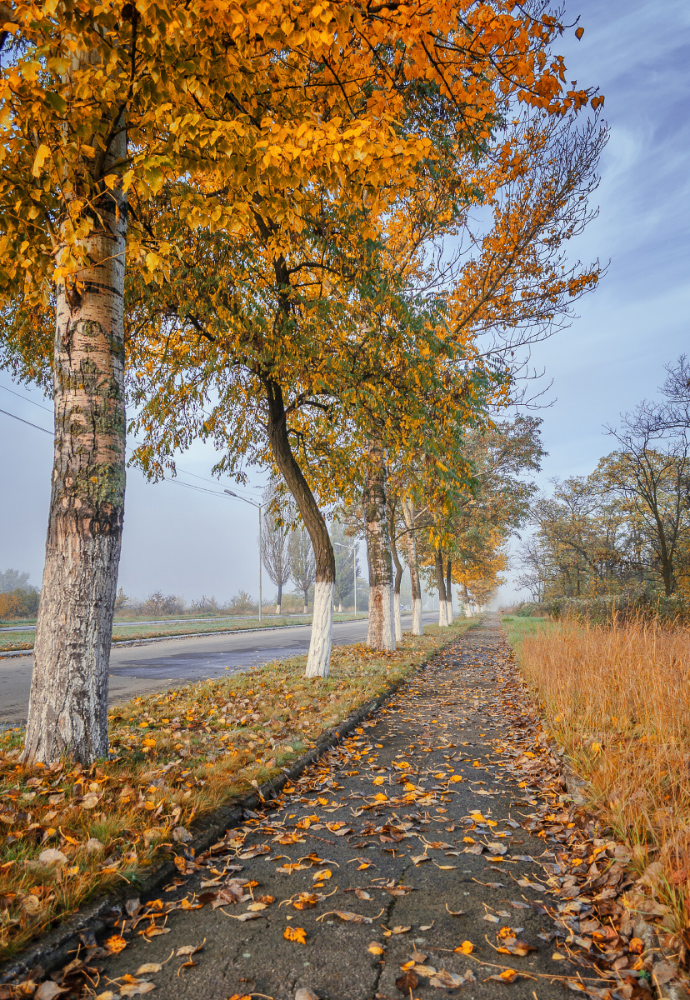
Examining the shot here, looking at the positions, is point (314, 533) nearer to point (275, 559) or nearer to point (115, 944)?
point (115, 944)

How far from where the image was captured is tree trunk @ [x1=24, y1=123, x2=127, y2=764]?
12.9 ft

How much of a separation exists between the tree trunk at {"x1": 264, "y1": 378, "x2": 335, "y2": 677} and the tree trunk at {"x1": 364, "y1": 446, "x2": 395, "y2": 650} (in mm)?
4077

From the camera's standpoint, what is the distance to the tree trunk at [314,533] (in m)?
8.34

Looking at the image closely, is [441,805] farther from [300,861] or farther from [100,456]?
[100,456]

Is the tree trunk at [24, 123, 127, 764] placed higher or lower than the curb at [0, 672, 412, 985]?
higher

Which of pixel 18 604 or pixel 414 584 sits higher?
pixel 414 584

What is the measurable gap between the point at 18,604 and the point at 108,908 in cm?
3268

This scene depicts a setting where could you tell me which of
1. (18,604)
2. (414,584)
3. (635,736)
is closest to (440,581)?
(414,584)

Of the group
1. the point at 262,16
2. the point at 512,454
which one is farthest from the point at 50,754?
the point at 512,454

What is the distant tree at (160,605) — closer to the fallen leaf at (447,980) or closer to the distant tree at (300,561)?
the distant tree at (300,561)

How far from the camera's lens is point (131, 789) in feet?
11.7

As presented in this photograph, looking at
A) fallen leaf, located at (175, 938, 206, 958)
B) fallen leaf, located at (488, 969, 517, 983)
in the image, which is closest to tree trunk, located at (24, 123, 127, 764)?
fallen leaf, located at (175, 938, 206, 958)

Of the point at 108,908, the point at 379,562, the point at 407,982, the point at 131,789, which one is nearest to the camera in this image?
the point at 407,982

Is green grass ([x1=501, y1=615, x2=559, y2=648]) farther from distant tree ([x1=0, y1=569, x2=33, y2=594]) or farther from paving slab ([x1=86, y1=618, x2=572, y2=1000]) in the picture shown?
distant tree ([x1=0, y1=569, x2=33, y2=594])
